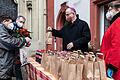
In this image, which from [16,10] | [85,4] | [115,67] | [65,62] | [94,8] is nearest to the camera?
[65,62]

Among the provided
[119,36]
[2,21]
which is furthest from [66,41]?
[119,36]

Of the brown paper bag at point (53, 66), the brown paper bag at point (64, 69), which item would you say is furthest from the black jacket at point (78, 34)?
the brown paper bag at point (64, 69)

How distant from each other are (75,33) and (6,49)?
3.85 feet

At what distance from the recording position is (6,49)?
21.1 feet

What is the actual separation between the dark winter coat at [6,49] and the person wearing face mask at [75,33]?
864 millimetres

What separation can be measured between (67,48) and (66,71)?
2302mm

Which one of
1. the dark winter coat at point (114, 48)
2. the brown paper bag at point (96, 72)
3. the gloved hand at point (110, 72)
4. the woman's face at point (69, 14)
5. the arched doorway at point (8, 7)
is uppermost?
the arched doorway at point (8, 7)

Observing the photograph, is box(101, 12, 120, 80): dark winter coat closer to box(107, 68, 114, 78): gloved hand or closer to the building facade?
box(107, 68, 114, 78): gloved hand

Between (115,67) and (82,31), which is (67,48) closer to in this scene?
(82,31)

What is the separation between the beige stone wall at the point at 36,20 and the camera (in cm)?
1723

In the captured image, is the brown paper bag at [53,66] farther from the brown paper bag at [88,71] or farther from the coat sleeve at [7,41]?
the coat sleeve at [7,41]

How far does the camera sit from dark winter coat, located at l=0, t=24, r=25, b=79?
636cm

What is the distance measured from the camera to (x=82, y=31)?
6.56 metres

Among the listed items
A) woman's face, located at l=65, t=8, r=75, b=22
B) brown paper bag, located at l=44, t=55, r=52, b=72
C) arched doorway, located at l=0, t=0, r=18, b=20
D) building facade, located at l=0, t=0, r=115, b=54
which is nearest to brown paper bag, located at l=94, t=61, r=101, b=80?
brown paper bag, located at l=44, t=55, r=52, b=72
